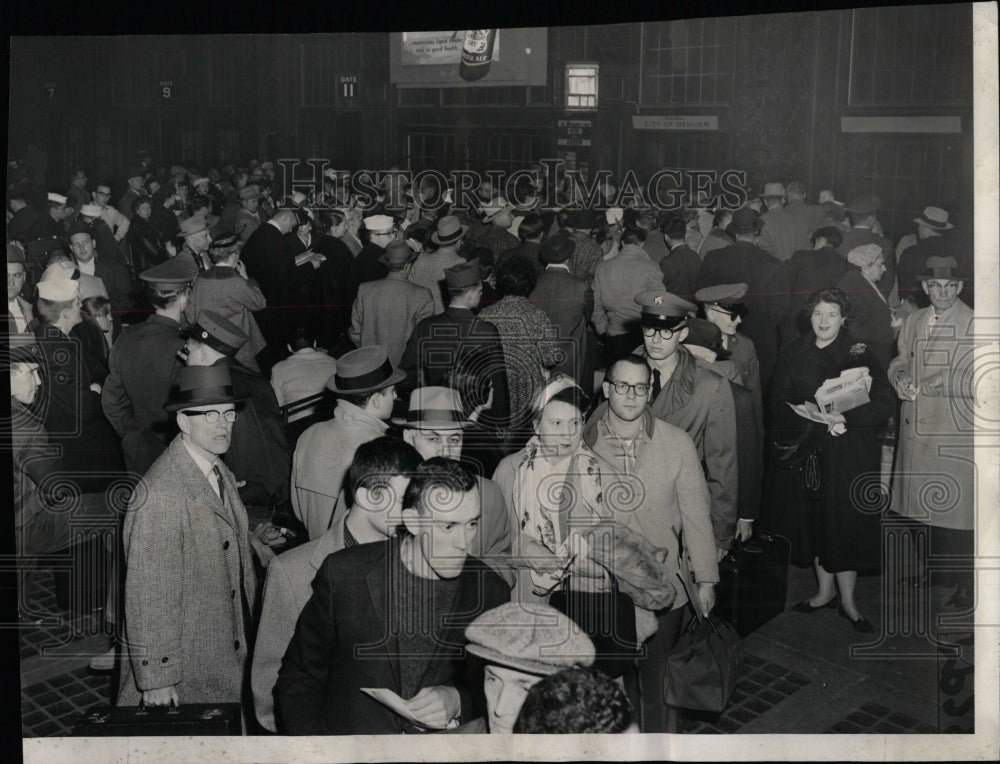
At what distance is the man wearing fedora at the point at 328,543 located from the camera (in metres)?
3.99

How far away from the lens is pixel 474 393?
446 cm

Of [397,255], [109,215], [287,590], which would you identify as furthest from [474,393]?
[109,215]

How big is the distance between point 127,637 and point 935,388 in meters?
3.28

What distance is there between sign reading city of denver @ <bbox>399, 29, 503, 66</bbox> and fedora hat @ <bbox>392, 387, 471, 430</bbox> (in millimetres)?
1311

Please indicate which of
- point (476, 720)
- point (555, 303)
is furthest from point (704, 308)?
point (476, 720)

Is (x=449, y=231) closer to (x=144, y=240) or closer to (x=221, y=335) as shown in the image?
(x=221, y=335)

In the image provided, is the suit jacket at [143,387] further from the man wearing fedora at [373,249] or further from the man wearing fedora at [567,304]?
the man wearing fedora at [567,304]

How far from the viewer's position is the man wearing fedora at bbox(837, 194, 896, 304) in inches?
174

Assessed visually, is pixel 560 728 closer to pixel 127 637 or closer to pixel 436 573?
pixel 436 573

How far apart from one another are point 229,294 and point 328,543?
1217mm

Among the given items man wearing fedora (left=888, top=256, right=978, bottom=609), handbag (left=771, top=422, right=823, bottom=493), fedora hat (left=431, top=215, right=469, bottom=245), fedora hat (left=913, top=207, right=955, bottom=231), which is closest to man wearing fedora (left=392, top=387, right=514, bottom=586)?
fedora hat (left=431, top=215, right=469, bottom=245)

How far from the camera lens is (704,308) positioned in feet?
14.9

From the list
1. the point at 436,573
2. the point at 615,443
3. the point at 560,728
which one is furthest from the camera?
the point at 615,443

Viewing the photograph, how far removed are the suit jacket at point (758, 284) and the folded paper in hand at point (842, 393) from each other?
0.23 meters
